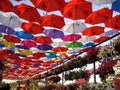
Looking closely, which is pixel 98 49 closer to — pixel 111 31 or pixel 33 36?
pixel 111 31

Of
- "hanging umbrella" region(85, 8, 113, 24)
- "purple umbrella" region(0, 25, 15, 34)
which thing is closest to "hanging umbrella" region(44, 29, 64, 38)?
"purple umbrella" region(0, 25, 15, 34)

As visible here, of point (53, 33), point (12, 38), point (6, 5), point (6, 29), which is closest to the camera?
point (6, 5)

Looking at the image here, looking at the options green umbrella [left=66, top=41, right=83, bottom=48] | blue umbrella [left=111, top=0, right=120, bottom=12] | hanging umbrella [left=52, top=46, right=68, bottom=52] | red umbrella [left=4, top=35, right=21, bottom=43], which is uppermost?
red umbrella [left=4, top=35, right=21, bottom=43]

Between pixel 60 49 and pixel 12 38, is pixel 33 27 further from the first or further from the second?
pixel 60 49

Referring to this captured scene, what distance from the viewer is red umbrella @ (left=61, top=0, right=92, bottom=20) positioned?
13.4 meters

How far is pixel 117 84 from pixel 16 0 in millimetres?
8895

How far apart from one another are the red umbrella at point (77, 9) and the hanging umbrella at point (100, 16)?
0.69m

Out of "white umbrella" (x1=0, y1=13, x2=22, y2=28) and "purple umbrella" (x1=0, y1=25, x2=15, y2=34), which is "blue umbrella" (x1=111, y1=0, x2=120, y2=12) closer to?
"white umbrella" (x1=0, y1=13, x2=22, y2=28)

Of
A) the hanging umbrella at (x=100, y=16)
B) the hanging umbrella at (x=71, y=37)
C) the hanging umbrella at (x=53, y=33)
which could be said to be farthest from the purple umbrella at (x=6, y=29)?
the hanging umbrella at (x=100, y=16)

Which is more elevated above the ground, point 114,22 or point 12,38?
point 12,38

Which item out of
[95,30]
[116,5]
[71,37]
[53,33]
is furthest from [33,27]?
[116,5]

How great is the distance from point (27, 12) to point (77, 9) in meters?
3.23

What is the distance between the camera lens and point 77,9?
1366 cm

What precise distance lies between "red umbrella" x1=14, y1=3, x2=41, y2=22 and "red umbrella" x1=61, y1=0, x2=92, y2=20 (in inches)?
71.7
